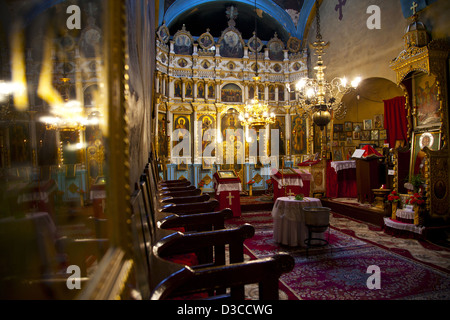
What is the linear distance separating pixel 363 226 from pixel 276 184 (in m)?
2.53

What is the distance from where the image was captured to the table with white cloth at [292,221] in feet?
14.4

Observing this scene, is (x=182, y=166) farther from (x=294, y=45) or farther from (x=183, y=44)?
(x=294, y=45)

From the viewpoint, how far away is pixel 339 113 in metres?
9.71

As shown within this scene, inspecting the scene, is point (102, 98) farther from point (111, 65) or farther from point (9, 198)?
point (9, 198)

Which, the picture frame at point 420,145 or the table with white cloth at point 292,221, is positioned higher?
the picture frame at point 420,145

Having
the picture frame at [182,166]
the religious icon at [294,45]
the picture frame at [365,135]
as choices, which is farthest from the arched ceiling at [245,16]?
the picture frame at [182,166]

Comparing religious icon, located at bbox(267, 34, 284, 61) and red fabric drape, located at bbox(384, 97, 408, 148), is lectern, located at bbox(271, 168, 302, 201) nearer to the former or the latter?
red fabric drape, located at bbox(384, 97, 408, 148)

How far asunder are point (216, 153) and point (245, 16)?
6811 mm

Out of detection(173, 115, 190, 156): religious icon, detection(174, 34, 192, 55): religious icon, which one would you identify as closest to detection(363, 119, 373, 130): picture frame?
detection(173, 115, 190, 156): religious icon

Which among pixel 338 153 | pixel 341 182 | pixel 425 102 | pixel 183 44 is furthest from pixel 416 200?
pixel 183 44

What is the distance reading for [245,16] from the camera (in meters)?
12.7

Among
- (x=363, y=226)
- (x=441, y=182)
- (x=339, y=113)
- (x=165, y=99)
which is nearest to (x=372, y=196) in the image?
(x=363, y=226)

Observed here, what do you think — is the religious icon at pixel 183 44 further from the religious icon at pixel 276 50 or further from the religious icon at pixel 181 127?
the religious icon at pixel 276 50

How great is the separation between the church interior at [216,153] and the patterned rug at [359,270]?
0.03m
